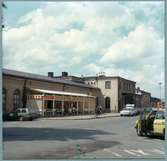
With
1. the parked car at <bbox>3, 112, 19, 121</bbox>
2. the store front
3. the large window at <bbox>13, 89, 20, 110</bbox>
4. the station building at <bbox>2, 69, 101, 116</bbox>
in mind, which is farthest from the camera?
the store front

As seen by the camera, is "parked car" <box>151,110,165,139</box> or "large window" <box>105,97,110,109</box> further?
"large window" <box>105,97,110,109</box>

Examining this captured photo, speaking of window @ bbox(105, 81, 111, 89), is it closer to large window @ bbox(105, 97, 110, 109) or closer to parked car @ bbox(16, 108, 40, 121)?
large window @ bbox(105, 97, 110, 109)

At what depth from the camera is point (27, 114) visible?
42.0 metres

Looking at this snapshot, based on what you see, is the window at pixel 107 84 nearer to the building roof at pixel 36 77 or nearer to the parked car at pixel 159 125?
the building roof at pixel 36 77

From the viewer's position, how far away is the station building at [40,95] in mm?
48125

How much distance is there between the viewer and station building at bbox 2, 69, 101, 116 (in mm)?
48125

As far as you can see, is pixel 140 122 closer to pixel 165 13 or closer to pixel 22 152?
pixel 22 152

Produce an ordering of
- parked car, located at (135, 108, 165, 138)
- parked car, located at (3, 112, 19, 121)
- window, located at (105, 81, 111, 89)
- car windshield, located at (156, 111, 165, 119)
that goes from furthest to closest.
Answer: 1. window, located at (105, 81, 111, 89)
2. parked car, located at (3, 112, 19, 121)
3. car windshield, located at (156, 111, 165, 119)
4. parked car, located at (135, 108, 165, 138)

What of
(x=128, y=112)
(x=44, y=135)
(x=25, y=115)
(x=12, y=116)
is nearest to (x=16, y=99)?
(x=12, y=116)

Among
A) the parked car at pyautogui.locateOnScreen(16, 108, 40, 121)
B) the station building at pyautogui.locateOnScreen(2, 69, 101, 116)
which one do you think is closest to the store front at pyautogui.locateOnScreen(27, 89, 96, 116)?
the station building at pyautogui.locateOnScreen(2, 69, 101, 116)

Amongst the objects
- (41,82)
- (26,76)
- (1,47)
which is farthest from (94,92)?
(1,47)

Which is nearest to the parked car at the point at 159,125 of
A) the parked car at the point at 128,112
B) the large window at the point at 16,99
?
the large window at the point at 16,99

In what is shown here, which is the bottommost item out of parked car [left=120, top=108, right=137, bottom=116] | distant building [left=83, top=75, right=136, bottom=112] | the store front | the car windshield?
the car windshield

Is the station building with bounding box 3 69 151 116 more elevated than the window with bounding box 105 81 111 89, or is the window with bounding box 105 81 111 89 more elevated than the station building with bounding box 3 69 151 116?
the window with bounding box 105 81 111 89
